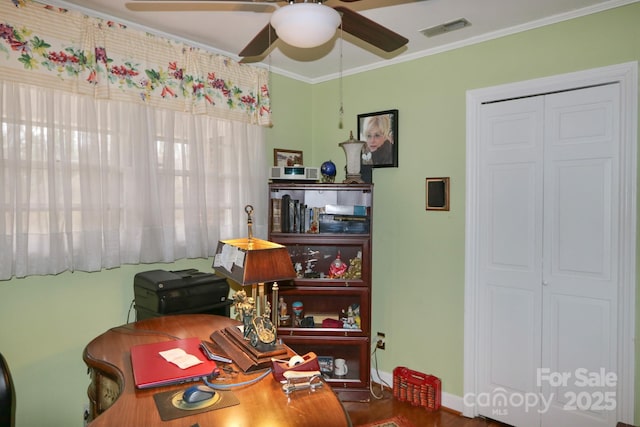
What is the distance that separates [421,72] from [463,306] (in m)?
1.76

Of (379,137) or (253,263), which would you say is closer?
(253,263)

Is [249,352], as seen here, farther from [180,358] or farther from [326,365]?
[326,365]

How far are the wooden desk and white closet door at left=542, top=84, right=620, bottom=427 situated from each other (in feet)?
6.06

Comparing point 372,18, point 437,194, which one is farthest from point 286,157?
point 372,18

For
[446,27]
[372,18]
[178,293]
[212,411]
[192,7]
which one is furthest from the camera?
[446,27]

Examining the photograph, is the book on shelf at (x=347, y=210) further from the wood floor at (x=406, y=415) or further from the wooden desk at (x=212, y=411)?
the wooden desk at (x=212, y=411)

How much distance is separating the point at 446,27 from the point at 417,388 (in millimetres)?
2519

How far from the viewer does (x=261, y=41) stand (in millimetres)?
1987

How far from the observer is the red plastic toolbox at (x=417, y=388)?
3.07 metres

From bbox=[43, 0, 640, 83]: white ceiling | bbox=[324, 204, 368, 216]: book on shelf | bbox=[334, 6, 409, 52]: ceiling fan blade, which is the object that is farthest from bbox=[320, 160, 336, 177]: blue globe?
bbox=[334, 6, 409, 52]: ceiling fan blade

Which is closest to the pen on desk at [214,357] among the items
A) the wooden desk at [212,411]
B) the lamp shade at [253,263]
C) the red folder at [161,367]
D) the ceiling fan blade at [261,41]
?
the red folder at [161,367]

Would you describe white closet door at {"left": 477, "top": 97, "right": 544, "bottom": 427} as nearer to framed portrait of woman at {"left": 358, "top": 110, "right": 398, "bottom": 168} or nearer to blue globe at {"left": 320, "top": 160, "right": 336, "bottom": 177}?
framed portrait of woman at {"left": 358, "top": 110, "right": 398, "bottom": 168}

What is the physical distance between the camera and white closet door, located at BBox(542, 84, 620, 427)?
2.45 m

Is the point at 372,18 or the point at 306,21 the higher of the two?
the point at 372,18
